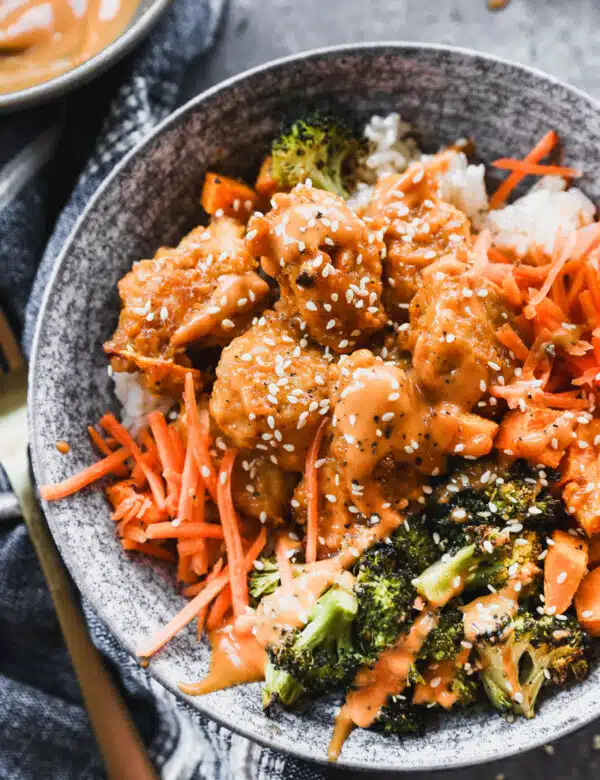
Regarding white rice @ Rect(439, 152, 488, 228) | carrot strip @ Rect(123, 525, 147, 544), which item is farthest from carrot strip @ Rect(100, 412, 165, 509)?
white rice @ Rect(439, 152, 488, 228)

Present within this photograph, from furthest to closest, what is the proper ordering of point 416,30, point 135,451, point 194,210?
point 416,30 → point 194,210 → point 135,451

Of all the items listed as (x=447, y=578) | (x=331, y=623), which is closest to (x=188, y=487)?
(x=331, y=623)

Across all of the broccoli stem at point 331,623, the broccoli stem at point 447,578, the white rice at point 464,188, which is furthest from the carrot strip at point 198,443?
the white rice at point 464,188

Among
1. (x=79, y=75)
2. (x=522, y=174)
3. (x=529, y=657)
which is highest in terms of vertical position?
(x=79, y=75)

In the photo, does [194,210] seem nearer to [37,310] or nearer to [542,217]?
[37,310]

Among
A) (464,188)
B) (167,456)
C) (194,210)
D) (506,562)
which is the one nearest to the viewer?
(506,562)

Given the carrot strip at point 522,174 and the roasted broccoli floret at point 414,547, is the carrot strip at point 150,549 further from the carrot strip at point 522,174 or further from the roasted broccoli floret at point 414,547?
the carrot strip at point 522,174
